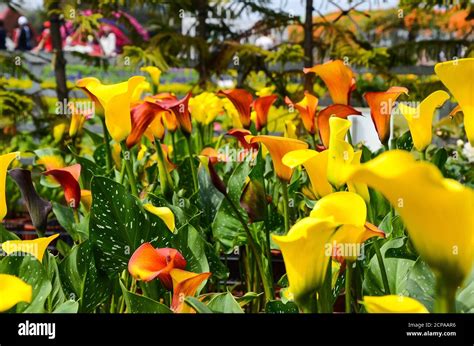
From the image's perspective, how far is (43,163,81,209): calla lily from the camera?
86cm

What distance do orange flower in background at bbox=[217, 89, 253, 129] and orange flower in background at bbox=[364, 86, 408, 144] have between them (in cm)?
30

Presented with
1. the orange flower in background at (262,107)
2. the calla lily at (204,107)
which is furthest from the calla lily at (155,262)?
the calla lily at (204,107)

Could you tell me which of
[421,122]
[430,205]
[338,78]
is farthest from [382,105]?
[430,205]

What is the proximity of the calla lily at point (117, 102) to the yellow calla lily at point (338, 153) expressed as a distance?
243 millimetres

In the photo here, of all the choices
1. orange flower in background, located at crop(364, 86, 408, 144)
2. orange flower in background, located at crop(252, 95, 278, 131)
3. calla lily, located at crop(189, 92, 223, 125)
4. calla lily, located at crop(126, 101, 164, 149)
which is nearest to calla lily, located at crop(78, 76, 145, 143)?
calla lily, located at crop(126, 101, 164, 149)

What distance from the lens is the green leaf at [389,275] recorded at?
2.26 feet

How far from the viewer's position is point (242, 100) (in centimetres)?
114

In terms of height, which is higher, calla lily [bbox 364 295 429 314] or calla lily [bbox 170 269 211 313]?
calla lily [bbox 364 295 429 314]

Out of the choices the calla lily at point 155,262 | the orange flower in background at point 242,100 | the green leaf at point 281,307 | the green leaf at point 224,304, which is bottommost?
the green leaf at point 281,307

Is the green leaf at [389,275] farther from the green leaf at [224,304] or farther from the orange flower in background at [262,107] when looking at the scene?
the orange flower in background at [262,107]

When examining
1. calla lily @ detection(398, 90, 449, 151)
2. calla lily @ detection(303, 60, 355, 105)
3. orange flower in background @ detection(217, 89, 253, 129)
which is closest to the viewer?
calla lily @ detection(398, 90, 449, 151)

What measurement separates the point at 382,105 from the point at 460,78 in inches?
10.3

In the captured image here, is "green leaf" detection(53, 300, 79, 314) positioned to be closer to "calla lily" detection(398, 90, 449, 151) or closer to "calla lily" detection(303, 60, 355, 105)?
"calla lily" detection(398, 90, 449, 151)
